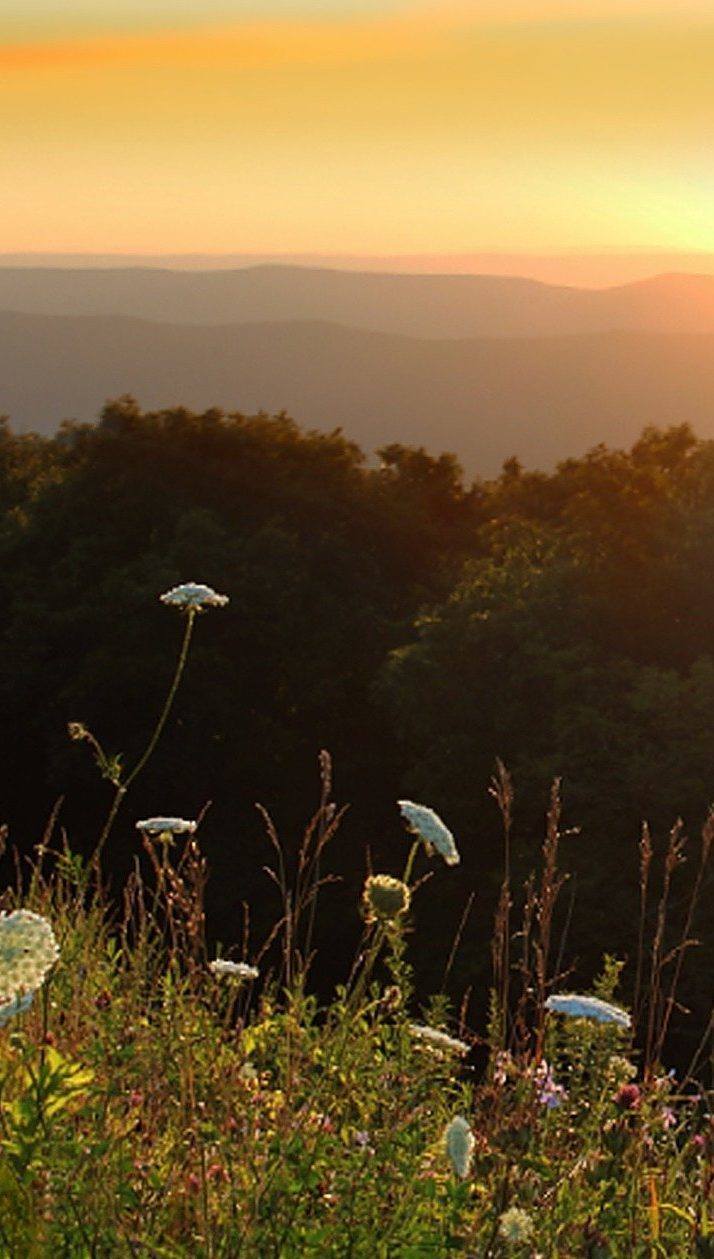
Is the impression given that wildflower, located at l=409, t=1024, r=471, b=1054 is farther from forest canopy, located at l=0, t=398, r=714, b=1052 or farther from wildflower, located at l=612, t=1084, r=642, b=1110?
forest canopy, located at l=0, t=398, r=714, b=1052

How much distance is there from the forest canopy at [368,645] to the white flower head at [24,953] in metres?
13.8

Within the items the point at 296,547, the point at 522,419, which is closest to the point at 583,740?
the point at 296,547

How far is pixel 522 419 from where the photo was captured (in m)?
173

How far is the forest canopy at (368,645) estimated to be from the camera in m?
17.1

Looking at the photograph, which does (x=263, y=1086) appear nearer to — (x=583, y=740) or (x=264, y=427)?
(x=583, y=740)

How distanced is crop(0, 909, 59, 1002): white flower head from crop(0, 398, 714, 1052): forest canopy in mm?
13789

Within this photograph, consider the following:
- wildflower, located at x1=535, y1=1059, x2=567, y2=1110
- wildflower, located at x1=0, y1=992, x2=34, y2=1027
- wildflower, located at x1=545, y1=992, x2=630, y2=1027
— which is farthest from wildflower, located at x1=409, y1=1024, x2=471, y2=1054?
wildflower, located at x1=0, y1=992, x2=34, y2=1027

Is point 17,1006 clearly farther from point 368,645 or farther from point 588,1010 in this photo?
point 368,645

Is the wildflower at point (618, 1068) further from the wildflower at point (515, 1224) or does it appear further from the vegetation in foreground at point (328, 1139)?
the wildflower at point (515, 1224)

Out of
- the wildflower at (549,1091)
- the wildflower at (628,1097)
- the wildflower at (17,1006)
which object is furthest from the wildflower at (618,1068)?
the wildflower at (17,1006)

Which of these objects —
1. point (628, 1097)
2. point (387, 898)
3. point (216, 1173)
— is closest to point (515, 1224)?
point (628, 1097)

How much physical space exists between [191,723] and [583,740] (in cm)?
658

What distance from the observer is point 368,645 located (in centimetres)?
2273

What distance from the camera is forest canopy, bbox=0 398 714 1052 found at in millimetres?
17109
